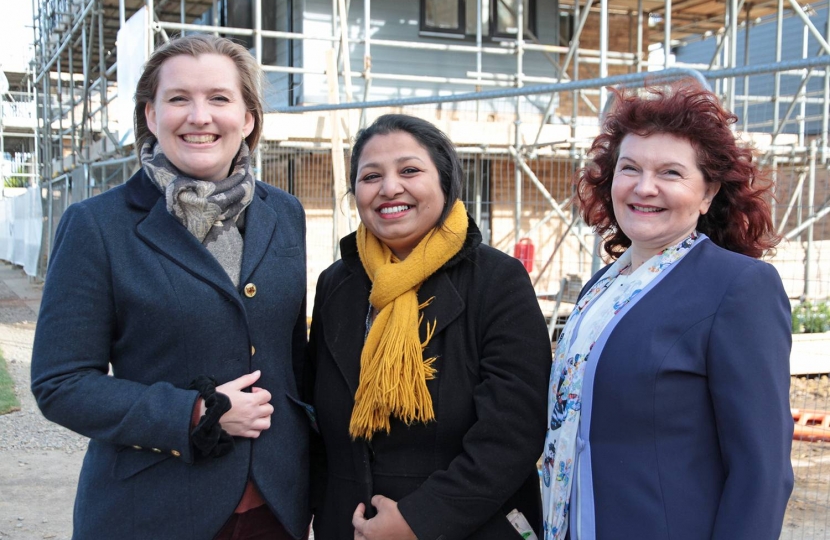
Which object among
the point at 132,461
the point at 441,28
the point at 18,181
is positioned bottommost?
the point at 132,461

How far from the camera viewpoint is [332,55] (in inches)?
298

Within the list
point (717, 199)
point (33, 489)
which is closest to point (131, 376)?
point (717, 199)

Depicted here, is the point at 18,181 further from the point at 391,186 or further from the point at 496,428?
the point at 496,428

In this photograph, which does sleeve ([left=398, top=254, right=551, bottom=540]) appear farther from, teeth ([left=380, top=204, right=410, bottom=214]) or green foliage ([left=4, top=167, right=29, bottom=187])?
green foliage ([left=4, top=167, right=29, bottom=187])

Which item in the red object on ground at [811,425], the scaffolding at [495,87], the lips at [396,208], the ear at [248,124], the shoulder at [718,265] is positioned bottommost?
the red object on ground at [811,425]

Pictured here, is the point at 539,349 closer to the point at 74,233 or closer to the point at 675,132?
the point at 675,132

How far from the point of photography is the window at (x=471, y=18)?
11.9m

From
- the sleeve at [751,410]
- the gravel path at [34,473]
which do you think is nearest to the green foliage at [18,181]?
the gravel path at [34,473]

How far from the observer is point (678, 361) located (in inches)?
68.9

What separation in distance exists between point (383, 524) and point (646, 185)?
3.65 feet

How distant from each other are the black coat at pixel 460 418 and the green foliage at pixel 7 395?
591 cm

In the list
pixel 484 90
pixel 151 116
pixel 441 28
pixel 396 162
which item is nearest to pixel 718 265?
pixel 396 162

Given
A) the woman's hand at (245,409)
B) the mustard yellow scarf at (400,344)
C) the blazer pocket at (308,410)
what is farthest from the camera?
the blazer pocket at (308,410)

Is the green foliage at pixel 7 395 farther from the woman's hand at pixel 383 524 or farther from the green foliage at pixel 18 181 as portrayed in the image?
the green foliage at pixel 18 181
